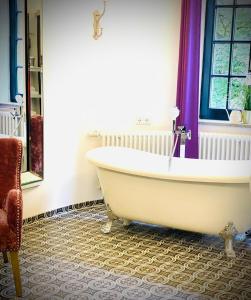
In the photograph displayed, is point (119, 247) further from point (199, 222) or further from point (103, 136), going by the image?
point (103, 136)

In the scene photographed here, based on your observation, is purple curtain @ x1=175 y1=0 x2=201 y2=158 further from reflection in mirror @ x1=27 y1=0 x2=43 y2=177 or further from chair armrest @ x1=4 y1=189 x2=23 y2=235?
→ chair armrest @ x1=4 y1=189 x2=23 y2=235

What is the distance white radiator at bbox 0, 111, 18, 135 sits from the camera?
11.5ft

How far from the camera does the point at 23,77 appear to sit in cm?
362

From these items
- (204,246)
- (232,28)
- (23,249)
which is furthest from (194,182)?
(232,28)

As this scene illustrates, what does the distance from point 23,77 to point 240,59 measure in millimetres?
2140

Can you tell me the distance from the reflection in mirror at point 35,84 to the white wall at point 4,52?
0.64ft

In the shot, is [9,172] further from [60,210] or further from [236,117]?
[236,117]

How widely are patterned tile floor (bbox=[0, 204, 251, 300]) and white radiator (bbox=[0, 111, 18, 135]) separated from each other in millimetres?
819

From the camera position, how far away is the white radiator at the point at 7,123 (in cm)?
351

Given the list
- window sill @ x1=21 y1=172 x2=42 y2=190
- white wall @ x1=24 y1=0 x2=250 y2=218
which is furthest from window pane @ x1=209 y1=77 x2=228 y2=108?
window sill @ x1=21 y1=172 x2=42 y2=190

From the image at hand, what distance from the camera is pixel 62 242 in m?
3.44

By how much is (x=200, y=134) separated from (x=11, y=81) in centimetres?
185

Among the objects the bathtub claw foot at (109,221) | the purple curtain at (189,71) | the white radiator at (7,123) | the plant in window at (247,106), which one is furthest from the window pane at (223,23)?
the white radiator at (7,123)

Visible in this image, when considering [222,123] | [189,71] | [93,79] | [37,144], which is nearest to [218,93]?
[222,123]
